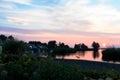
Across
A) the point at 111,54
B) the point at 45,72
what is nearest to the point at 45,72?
the point at 45,72

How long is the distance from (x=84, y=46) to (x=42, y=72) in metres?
18.4

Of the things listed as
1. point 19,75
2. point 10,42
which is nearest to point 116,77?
point 19,75

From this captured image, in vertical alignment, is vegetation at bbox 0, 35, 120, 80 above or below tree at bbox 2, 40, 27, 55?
below

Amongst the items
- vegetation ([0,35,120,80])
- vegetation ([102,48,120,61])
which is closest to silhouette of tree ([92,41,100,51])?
vegetation ([102,48,120,61])

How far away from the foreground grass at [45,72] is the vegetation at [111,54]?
9.79 metres

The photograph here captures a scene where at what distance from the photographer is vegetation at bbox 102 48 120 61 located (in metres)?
18.2

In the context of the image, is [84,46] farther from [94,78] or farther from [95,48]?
[94,78]

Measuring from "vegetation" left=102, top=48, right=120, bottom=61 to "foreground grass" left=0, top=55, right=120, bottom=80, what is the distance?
386 inches

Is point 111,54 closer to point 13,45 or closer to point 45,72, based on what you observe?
point 13,45

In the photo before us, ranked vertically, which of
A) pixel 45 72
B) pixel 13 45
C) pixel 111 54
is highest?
pixel 13 45

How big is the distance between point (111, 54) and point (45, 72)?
39.2 feet

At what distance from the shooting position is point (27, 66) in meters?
8.16

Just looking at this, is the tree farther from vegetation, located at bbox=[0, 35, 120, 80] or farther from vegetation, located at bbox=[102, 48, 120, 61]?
vegetation, located at bbox=[0, 35, 120, 80]

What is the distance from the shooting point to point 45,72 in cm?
714
